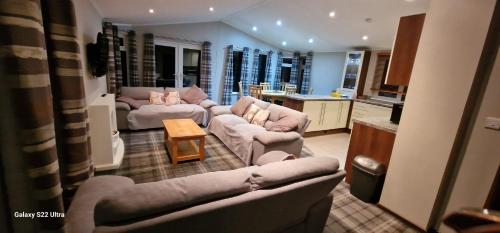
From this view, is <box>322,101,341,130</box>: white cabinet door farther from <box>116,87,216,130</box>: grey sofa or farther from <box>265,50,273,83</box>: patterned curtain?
<box>265,50,273,83</box>: patterned curtain

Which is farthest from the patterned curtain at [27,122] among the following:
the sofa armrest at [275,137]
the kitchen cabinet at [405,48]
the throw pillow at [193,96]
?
the throw pillow at [193,96]

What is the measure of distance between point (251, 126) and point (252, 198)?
2423mm

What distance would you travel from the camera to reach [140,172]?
9.05 feet

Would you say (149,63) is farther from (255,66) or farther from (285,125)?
(285,125)

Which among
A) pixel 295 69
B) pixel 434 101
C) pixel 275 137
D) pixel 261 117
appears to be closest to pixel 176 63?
pixel 261 117

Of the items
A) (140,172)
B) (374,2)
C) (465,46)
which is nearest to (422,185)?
(465,46)

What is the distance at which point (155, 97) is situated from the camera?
4.84m

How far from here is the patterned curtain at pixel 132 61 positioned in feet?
17.1

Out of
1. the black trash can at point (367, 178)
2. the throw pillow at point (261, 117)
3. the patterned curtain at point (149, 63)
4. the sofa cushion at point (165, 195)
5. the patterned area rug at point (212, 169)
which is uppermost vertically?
the patterned curtain at point (149, 63)

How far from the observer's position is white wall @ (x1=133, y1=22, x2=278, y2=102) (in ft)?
18.4

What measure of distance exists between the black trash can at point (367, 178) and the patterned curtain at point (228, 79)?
16.1ft

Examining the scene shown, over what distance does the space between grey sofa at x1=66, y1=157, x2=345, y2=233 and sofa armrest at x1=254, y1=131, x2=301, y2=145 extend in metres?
1.27

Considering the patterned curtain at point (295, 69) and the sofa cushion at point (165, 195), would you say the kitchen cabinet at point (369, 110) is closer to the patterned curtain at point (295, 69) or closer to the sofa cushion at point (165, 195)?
the patterned curtain at point (295, 69)

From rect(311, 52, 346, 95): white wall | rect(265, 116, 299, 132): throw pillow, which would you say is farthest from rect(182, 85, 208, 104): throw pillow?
rect(311, 52, 346, 95): white wall
